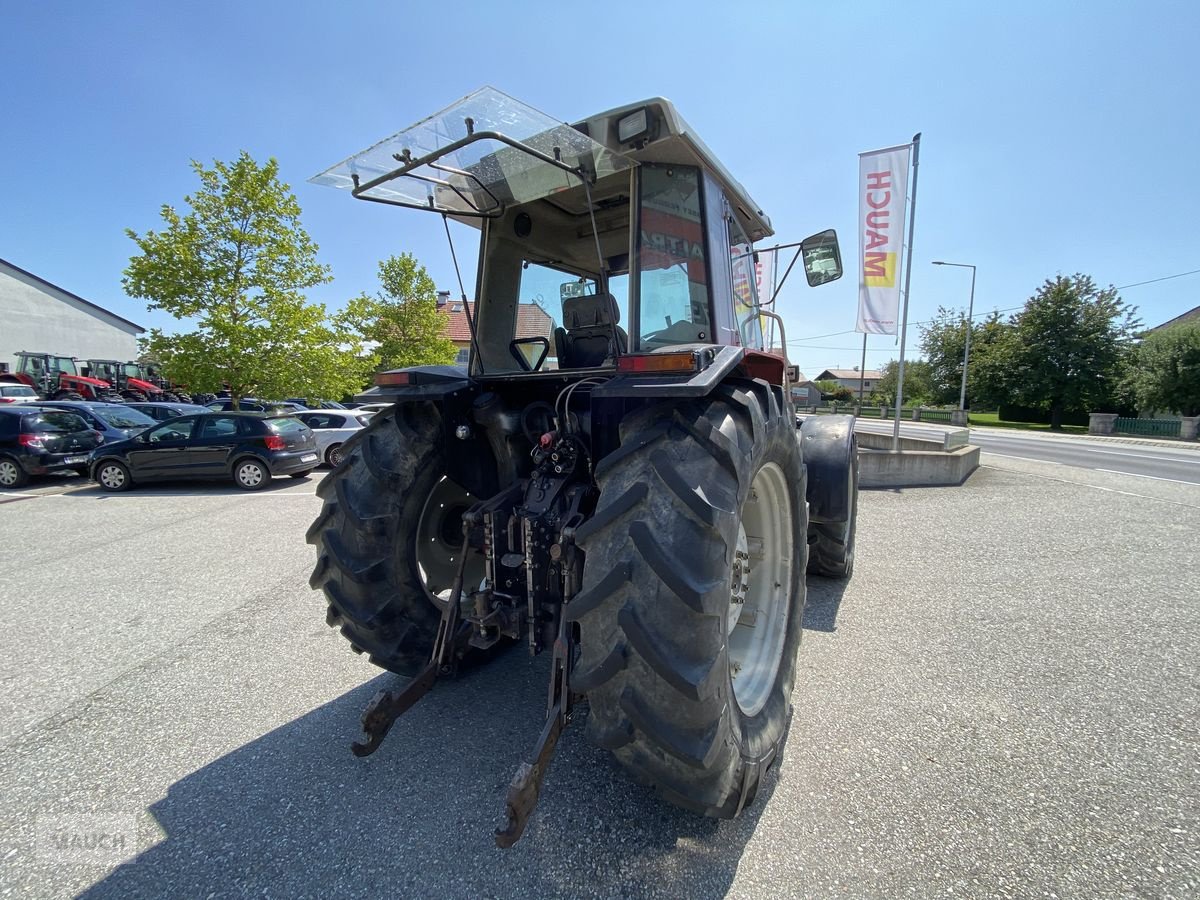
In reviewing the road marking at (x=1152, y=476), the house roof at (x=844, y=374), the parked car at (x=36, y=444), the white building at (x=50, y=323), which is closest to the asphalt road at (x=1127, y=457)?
the road marking at (x=1152, y=476)

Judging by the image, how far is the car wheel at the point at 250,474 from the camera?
9734 mm

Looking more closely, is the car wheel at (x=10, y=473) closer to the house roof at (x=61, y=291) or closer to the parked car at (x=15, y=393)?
the parked car at (x=15, y=393)


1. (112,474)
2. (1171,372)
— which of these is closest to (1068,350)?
(1171,372)

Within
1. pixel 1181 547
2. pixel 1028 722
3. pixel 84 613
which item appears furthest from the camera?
pixel 1181 547

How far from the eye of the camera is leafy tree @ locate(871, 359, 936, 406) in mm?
45397

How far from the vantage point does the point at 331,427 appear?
41.5ft

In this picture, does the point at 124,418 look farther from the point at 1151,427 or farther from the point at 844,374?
the point at 844,374

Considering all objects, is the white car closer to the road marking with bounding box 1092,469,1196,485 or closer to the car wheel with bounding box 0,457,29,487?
the car wheel with bounding box 0,457,29,487

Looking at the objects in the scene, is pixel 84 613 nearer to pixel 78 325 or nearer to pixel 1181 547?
pixel 1181 547

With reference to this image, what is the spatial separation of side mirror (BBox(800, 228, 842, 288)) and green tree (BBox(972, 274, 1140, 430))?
37306 mm

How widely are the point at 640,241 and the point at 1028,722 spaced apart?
2.94 meters

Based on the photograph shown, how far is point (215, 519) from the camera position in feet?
23.7

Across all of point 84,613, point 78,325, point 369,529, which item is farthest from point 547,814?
point 78,325

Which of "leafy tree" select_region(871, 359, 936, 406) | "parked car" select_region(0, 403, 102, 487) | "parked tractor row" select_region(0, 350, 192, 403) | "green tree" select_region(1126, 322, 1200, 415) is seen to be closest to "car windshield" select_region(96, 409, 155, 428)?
"parked car" select_region(0, 403, 102, 487)
